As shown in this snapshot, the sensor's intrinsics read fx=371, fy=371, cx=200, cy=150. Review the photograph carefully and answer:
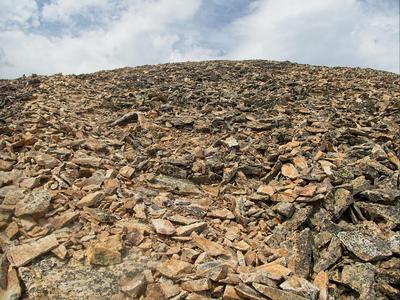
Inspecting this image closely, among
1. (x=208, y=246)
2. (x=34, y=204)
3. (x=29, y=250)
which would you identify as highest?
(x=34, y=204)

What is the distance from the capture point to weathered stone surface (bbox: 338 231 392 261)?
7.12 m

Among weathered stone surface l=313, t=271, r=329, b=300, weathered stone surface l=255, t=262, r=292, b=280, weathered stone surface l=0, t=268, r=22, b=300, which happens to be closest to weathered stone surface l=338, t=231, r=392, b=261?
weathered stone surface l=313, t=271, r=329, b=300

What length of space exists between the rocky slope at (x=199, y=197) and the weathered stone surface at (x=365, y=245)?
0.03 metres

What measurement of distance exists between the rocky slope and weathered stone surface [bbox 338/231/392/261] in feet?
0.11

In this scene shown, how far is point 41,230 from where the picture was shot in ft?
24.6

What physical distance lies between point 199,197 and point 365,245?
13.2 ft

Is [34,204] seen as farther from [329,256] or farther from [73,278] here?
[329,256]

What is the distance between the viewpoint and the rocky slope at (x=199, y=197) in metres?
6.59

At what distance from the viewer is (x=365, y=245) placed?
7367mm

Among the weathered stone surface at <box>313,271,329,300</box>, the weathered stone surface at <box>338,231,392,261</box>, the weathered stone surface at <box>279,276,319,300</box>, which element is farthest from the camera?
the weathered stone surface at <box>338,231,392,261</box>

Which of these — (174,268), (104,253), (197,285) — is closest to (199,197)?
(174,268)

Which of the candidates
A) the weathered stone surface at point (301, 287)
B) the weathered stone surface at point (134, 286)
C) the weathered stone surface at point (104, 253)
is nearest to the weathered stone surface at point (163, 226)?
the weathered stone surface at point (104, 253)

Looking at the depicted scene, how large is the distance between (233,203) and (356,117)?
772cm

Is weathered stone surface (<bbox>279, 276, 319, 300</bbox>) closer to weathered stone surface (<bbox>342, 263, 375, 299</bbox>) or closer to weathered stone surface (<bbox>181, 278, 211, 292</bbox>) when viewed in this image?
weathered stone surface (<bbox>342, 263, 375, 299</bbox>)
